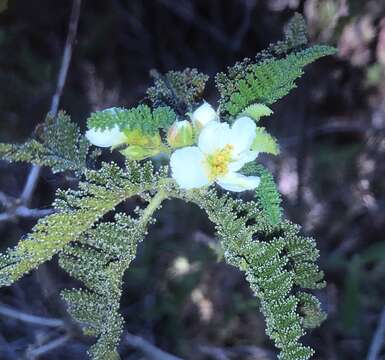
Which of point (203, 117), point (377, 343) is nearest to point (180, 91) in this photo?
point (203, 117)

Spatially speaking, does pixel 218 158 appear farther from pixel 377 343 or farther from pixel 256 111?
pixel 377 343

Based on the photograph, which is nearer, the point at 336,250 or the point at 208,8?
the point at 336,250

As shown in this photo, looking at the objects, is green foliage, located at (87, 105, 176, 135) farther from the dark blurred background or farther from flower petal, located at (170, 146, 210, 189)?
the dark blurred background

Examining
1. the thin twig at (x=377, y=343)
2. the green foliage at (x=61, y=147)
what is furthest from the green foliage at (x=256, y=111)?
the thin twig at (x=377, y=343)

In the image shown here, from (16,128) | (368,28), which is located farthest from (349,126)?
(16,128)

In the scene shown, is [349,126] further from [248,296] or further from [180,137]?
[180,137]

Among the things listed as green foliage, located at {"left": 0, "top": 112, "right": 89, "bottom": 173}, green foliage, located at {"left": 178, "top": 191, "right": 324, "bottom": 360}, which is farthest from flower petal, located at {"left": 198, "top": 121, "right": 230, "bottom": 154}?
green foliage, located at {"left": 0, "top": 112, "right": 89, "bottom": 173}
